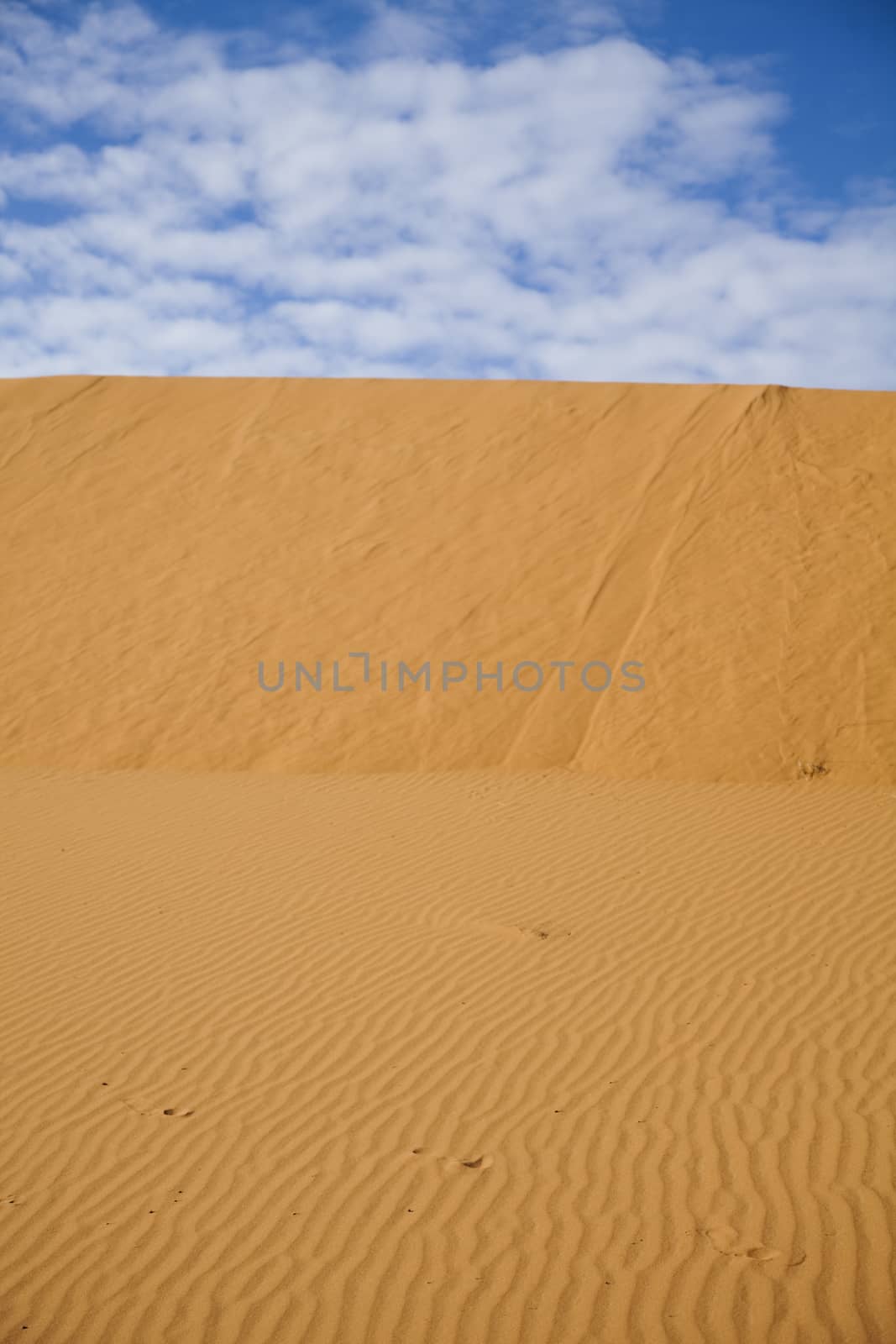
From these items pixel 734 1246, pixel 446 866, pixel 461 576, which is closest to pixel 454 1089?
pixel 734 1246

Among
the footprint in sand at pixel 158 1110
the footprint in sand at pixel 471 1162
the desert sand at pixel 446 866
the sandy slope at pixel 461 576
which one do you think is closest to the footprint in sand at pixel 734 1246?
the desert sand at pixel 446 866

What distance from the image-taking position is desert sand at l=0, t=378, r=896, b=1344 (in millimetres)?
4055

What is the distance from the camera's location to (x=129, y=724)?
46.5ft

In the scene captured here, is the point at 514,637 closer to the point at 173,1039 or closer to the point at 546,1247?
the point at 173,1039

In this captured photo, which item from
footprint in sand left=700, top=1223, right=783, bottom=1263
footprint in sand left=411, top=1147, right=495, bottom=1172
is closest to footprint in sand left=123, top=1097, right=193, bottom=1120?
footprint in sand left=411, top=1147, right=495, bottom=1172

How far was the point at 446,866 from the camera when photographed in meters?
8.88

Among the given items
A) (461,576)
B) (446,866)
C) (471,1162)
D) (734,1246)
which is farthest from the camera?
(461,576)

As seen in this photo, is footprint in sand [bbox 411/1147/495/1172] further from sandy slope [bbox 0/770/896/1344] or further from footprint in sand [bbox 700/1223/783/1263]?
footprint in sand [bbox 700/1223/783/1263]

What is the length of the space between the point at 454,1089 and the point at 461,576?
11.0 metres

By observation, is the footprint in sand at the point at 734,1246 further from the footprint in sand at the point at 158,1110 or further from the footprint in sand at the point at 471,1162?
the footprint in sand at the point at 158,1110

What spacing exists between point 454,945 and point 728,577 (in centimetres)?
896

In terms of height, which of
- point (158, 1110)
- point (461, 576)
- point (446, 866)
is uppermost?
point (461, 576)

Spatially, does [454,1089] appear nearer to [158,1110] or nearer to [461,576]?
[158,1110]

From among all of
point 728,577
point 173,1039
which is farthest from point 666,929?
point 728,577
